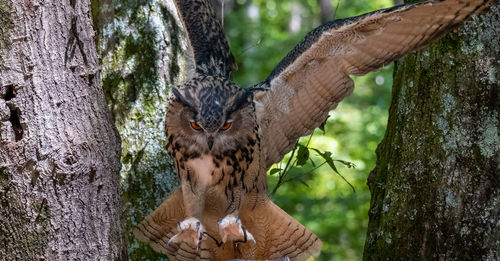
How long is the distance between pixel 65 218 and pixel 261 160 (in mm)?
1774

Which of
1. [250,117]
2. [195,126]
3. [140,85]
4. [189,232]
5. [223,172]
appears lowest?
[189,232]

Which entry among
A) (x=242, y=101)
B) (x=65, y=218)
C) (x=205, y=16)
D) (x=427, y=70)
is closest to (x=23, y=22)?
(x=65, y=218)

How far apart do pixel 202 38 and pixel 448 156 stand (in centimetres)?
196

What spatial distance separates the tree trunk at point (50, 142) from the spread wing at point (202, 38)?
4.97 feet

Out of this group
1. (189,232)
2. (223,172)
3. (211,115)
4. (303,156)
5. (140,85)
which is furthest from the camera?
(303,156)

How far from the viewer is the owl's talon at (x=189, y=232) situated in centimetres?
386

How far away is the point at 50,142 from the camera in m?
2.75

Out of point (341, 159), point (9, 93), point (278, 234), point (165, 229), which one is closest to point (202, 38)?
point (165, 229)

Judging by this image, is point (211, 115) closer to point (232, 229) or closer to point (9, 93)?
point (232, 229)

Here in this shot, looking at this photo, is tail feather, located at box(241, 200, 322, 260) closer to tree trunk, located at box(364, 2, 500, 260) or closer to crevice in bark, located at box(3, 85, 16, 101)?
tree trunk, located at box(364, 2, 500, 260)

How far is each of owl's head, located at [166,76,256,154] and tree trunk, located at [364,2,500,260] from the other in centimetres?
110

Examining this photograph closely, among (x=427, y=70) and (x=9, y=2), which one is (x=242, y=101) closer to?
(x=427, y=70)

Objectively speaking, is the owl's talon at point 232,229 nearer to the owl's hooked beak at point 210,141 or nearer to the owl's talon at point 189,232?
the owl's talon at point 189,232

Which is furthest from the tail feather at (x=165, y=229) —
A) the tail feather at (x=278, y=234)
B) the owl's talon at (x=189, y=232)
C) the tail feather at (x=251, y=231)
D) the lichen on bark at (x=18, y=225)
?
the lichen on bark at (x=18, y=225)
